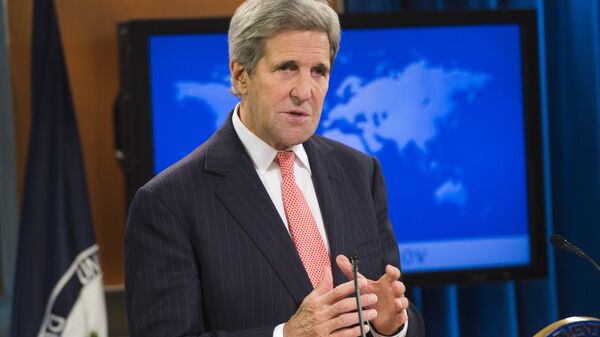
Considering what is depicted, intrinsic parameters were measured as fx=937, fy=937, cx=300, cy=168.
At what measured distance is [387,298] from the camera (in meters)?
1.79

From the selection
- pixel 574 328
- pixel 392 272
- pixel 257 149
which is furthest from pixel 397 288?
pixel 257 149

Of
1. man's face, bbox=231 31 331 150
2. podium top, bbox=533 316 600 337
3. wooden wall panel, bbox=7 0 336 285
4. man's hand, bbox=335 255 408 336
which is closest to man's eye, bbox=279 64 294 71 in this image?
man's face, bbox=231 31 331 150

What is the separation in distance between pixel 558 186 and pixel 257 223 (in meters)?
2.10

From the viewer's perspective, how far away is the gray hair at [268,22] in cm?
185

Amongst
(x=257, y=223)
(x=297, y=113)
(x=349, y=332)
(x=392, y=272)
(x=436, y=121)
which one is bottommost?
(x=349, y=332)

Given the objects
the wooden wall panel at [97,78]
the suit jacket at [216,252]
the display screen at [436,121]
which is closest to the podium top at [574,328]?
the suit jacket at [216,252]

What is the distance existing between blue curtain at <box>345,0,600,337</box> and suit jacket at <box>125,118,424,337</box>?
68.3 inches

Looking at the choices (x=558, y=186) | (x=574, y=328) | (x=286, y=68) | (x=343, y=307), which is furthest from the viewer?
(x=558, y=186)

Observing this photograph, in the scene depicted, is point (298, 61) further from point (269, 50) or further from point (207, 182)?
point (207, 182)

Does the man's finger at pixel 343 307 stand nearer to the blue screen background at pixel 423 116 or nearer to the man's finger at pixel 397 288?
the man's finger at pixel 397 288

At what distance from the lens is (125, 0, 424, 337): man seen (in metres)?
1.81

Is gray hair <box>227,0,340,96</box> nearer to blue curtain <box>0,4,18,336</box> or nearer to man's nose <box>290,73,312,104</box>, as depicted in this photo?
man's nose <box>290,73,312,104</box>

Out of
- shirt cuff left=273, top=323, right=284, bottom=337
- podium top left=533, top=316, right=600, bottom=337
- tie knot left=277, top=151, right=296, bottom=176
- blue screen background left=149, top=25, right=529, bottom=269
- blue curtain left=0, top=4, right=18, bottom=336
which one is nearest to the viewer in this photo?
podium top left=533, top=316, right=600, bottom=337

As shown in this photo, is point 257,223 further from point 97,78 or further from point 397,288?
point 97,78
